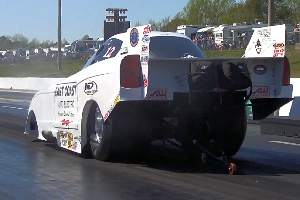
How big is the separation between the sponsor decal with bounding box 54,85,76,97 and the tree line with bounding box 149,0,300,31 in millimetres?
94490

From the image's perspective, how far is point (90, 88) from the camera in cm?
1049

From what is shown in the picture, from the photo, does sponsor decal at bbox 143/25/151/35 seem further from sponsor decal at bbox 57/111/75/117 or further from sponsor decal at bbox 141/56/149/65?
sponsor decal at bbox 57/111/75/117

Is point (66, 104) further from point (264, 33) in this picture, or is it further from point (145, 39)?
point (264, 33)

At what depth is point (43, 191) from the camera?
26.8 feet

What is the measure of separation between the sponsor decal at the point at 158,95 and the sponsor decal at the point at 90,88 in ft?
4.07

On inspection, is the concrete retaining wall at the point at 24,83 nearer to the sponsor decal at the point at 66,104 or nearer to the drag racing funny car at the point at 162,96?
the sponsor decal at the point at 66,104

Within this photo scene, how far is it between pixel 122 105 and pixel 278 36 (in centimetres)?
256

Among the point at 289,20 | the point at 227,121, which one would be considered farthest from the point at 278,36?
the point at 289,20

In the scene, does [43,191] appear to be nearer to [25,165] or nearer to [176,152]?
[25,165]

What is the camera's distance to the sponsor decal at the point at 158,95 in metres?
9.34

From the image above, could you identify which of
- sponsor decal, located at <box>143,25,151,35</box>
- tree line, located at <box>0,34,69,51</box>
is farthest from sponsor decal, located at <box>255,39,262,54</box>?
tree line, located at <box>0,34,69,51</box>

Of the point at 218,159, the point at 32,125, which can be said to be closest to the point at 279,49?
the point at 218,159

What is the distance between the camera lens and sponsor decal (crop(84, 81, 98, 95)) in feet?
33.9

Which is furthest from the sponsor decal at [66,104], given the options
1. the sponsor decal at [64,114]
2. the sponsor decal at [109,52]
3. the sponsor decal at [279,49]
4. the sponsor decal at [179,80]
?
the sponsor decal at [279,49]
